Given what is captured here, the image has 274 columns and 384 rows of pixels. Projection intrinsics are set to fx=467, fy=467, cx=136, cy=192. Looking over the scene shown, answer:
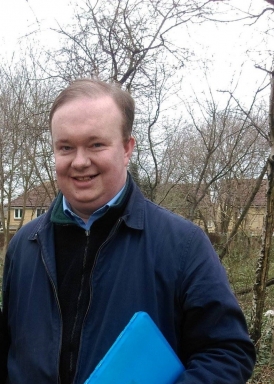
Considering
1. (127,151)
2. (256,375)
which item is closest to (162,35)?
(256,375)

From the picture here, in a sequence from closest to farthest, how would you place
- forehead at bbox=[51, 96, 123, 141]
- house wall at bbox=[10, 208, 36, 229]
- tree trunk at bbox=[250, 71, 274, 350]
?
forehead at bbox=[51, 96, 123, 141], tree trunk at bbox=[250, 71, 274, 350], house wall at bbox=[10, 208, 36, 229]

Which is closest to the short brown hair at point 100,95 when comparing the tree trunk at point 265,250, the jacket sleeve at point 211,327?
the jacket sleeve at point 211,327

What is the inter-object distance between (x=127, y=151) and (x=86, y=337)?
64 cm

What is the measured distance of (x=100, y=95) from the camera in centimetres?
157

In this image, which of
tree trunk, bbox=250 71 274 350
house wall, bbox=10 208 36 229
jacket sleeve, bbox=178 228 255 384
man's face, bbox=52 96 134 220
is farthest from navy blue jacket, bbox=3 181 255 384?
house wall, bbox=10 208 36 229

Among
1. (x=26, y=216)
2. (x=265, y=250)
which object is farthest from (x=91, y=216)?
(x=26, y=216)

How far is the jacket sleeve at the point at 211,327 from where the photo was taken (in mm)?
1370

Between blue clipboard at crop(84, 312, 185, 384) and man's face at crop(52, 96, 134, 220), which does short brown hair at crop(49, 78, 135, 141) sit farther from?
blue clipboard at crop(84, 312, 185, 384)

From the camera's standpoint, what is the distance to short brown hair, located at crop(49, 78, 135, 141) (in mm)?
1567

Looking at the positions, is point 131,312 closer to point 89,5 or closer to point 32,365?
point 32,365

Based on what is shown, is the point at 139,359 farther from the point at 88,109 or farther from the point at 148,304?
the point at 88,109

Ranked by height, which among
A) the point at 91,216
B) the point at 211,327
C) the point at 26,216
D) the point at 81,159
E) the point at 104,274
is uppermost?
the point at 26,216

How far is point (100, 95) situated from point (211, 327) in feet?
2.71

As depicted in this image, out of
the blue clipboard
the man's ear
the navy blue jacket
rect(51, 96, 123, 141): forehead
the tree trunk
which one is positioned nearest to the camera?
the blue clipboard
